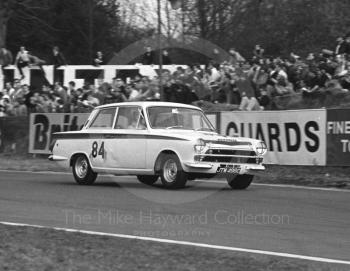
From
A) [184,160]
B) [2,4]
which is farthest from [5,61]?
[184,160]

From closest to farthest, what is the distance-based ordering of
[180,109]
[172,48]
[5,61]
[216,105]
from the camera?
[180,109]
[216,105]
[5,61]
[172,48]

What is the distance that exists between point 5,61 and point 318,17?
15430mm

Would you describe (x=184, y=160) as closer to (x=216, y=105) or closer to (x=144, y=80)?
(x=216, y=105)

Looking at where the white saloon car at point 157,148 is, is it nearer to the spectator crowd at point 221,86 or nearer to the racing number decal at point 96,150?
the racing number decal at point 96,150

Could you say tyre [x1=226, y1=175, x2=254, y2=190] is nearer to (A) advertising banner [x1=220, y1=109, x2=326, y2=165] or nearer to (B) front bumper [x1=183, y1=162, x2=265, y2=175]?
(B) front bumper [x1=183, y1=162, x2=265, y2=175]

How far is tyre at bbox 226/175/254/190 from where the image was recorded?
47.7 feet

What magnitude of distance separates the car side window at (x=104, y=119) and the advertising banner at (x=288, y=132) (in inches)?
182

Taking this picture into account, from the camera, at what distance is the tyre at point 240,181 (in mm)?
14531

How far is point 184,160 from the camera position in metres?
13.4

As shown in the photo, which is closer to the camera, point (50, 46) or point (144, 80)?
point (144, 80)

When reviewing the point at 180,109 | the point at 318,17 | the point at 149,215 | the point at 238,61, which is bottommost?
the point at 149,215

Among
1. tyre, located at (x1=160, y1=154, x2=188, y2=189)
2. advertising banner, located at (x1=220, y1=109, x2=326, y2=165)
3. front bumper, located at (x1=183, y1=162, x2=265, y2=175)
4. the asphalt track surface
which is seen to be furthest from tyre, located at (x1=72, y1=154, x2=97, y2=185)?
advertising banner, located at (x1=220, y1=109, x2=326, y2=165)

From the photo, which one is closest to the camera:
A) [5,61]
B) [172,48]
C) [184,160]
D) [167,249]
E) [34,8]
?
[167,249]

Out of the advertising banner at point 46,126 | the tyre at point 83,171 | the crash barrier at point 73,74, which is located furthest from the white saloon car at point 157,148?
the crash barrier at point 73,74
